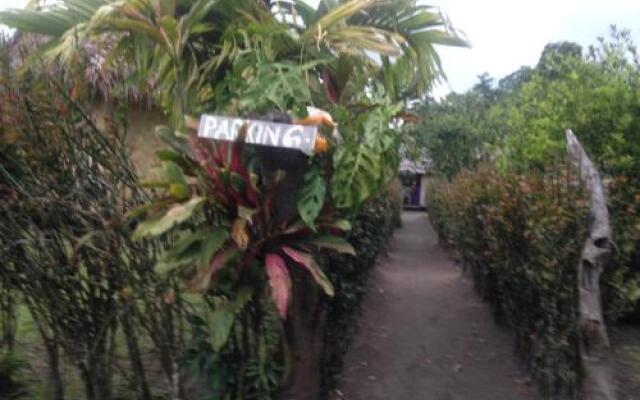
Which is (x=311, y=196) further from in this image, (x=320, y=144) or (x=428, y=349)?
(x=428, y=349)

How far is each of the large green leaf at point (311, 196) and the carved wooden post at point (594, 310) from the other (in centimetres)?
183

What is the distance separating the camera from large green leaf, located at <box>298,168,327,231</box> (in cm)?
511

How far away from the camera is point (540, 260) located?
6.45 metres

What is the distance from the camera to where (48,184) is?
5.02 m

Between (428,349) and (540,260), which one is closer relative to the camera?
(540,260)

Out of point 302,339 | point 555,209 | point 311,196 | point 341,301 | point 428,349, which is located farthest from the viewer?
point 428,349

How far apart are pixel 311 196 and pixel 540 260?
2.21 meters

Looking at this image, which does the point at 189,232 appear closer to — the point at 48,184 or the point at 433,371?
the point at 48,184

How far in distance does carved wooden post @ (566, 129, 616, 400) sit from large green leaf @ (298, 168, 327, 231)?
1.83 m

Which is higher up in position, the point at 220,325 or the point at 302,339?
the point at 220,325

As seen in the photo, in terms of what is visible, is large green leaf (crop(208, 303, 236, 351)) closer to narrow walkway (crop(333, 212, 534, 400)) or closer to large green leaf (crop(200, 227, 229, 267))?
large green leaf (crop(200, 227, 229, 267))

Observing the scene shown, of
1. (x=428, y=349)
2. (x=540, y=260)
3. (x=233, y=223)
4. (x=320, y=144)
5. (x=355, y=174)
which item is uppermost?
(x=320, y=144)

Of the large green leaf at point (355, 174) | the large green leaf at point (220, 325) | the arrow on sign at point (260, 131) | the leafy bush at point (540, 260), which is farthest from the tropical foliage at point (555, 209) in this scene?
the large green leaf at point (220, 325)

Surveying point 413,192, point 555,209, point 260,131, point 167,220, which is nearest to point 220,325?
point 167,220
